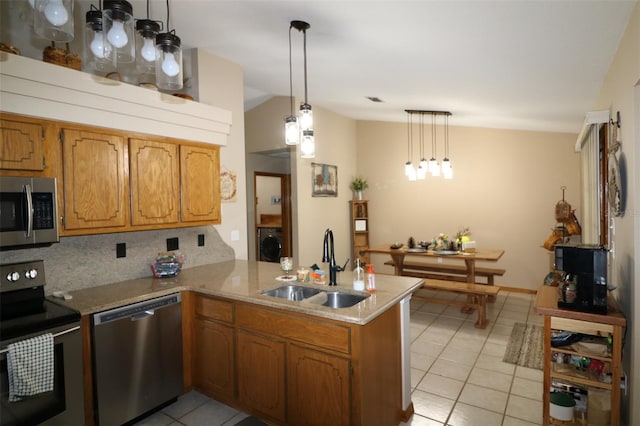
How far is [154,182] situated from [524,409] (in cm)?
331

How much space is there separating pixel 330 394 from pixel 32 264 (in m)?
1.93

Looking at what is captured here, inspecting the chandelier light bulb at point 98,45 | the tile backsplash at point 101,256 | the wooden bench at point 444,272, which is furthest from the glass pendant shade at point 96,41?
the wooden bench at point 444,272

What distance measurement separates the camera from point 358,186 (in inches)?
263

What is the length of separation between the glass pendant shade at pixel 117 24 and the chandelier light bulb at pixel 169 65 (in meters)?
0.16

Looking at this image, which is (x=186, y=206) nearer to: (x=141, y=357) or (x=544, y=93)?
(x=141, y=357)

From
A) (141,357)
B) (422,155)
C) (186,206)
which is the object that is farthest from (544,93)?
(141,357)

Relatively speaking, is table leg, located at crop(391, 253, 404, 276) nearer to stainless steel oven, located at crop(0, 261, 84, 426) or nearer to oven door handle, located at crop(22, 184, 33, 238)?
stainless steel oven, located at crop(0, 261, 84, 426)

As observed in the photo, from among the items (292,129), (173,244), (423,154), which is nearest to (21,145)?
(173,244)

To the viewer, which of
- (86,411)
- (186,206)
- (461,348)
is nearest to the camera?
(86,411)

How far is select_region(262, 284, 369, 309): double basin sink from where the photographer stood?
2369 mm

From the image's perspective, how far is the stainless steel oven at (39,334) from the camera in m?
1.76

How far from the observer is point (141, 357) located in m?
2.39

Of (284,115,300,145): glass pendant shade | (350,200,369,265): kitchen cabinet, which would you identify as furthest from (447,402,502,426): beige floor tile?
(350,200,369,265): kitchen cabinet

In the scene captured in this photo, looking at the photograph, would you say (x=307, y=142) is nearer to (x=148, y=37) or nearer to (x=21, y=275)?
(x=148, y=37)
